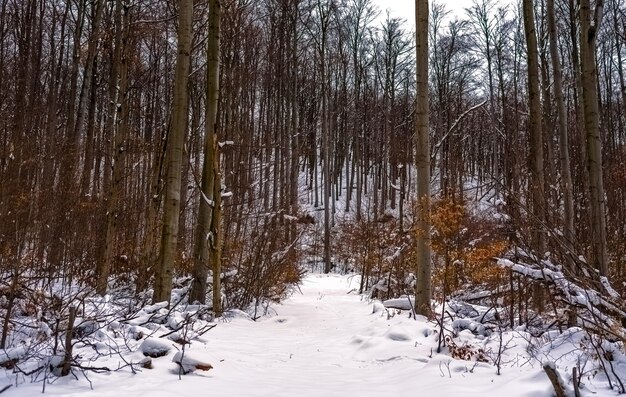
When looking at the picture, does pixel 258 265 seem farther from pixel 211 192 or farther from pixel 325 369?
pixel 325 369

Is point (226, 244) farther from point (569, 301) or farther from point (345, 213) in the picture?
point (345, 213)

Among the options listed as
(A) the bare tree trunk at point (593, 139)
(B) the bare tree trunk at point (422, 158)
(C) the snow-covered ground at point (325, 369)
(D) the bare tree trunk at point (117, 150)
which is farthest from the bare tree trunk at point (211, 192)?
(A) the bare tree trunk at point (593, 139)

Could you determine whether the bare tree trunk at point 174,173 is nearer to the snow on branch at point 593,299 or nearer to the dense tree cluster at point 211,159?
the dense tree cluster at point 211,159

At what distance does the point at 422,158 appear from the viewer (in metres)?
7.36

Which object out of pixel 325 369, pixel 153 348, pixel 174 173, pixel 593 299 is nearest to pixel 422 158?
pixel 174 173

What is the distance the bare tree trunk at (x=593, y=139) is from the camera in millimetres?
4930

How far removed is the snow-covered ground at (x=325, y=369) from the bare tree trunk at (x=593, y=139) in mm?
1278

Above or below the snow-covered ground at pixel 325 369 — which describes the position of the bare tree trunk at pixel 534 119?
above

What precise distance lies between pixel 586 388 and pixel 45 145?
39.2 ft

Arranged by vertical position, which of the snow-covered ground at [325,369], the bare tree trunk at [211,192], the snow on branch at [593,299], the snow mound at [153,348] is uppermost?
the bare tree trunk at [211,192]

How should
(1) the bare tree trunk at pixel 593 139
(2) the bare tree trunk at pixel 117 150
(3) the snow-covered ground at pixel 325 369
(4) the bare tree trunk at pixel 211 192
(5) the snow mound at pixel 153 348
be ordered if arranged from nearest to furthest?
(3) the snow-covered ground at pixel 325 369 < (5) the snow mound at pixel 153 348 < (1) the bare tree trunk at pixel 593 139 < (4) the bare tree trunk at pixel 211 192 < (2) the bare tree trunk at pixel 117 150

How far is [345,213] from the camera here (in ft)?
86.2

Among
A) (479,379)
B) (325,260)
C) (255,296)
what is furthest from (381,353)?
(325,260)

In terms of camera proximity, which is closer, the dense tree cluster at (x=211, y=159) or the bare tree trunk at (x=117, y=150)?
the dense tree cluster at (x=211, y=159)
